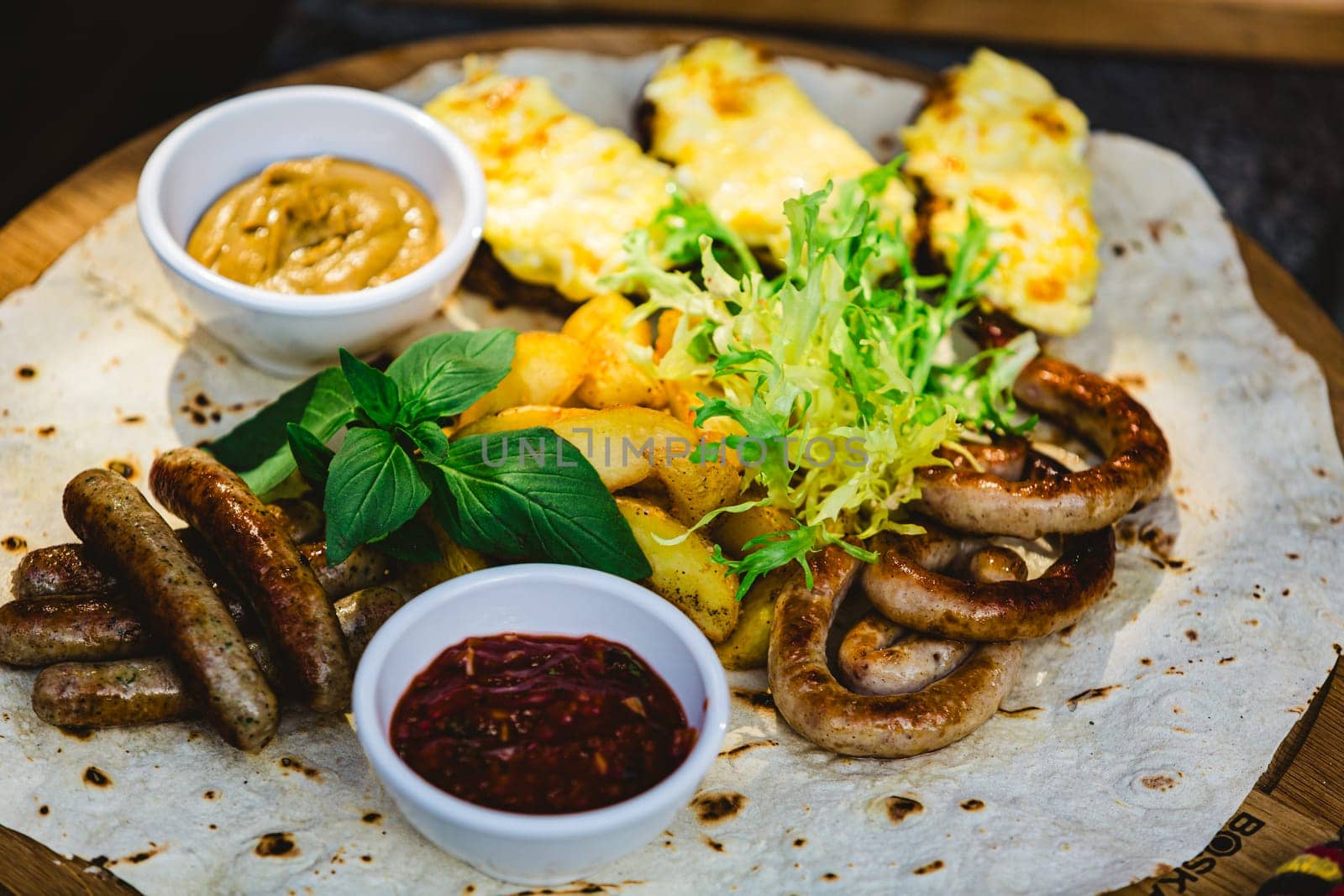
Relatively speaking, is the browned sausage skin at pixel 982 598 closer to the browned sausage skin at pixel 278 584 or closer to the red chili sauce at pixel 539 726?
the red chili sauce at pixel 539 726

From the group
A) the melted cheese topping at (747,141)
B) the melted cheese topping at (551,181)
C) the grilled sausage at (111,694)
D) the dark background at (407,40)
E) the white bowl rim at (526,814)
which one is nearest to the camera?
the white bowl rim at (526,814)

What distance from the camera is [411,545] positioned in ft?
9.75

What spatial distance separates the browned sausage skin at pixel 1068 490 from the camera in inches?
123

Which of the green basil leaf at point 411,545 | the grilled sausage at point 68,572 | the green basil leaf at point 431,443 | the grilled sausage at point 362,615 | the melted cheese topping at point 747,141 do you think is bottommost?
the grilled sausage at point 68,572

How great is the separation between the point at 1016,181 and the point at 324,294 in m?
2.28

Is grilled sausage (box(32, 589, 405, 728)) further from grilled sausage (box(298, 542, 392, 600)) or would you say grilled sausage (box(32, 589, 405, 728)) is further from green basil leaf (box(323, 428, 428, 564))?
green basil leaf (box(323, 428, 428, 564))

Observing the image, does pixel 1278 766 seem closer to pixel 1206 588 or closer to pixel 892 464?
pixel 1206 588

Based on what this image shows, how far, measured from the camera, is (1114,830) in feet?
8.88

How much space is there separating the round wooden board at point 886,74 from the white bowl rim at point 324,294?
55 centimetres

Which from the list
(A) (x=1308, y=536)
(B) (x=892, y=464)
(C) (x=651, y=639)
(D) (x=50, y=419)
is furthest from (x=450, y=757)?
(A) (x=1308, y=536)

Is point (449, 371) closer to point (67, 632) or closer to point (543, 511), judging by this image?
point (543, 511)

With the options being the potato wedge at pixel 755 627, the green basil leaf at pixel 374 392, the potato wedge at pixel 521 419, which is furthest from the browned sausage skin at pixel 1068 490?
the green basil leaf at pixel 374 392

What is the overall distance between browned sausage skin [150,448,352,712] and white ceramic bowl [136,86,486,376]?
0.64 m

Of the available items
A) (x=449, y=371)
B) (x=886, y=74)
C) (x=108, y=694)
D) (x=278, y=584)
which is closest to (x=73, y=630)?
(x=108, y=694)
